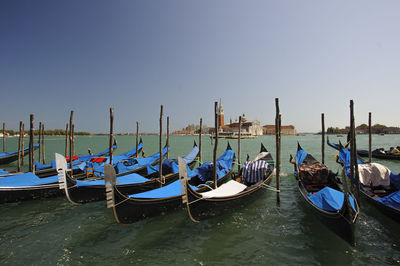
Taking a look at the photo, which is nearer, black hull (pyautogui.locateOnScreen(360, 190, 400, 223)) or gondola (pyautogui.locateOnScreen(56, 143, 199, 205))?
black hull (pyautogui.locateOnScreen(360, 190, 400, 223))

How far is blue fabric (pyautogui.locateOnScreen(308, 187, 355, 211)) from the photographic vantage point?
3.53 metres

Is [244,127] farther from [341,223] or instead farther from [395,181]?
[341,223]

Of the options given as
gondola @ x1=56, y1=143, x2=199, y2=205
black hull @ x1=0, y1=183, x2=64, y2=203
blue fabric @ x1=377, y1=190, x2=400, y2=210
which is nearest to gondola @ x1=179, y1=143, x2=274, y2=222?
gondola @ x1=56, y1=143, x2=199, y2=205

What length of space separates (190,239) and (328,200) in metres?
2.78

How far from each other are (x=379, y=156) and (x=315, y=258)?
54.0 ft

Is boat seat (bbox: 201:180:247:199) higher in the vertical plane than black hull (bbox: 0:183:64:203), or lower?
higher

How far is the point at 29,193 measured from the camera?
5.52m

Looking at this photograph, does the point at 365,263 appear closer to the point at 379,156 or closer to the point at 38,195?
the point at 38,195

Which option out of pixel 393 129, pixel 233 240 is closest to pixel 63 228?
pixel 233 240

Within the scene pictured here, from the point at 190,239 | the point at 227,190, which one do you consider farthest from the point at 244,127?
the point at 190,239

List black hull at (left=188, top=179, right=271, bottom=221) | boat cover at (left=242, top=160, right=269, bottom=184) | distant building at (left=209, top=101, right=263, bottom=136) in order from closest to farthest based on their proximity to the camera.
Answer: black hull at (left=188, top=179, right=271, bottom=221), boat cover at (left=242, top=160, right=269, bottom=184), distant building at (left=209, top=101, right=263, bottom=136)

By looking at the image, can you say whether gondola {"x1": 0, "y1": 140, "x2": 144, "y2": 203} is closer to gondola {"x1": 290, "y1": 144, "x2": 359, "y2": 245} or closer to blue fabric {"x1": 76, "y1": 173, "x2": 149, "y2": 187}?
blue fabric {"x1": 76, "y1": 173, "x2": 149, "y2": 187}

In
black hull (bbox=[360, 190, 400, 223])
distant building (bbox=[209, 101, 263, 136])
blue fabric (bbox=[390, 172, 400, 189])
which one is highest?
distant building (bbox=[209, 101, 263, 136])

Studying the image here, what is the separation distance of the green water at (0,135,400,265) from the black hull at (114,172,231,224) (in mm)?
286
